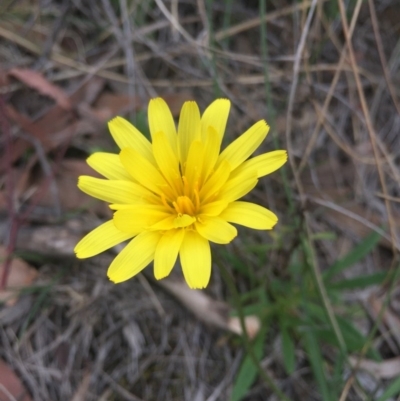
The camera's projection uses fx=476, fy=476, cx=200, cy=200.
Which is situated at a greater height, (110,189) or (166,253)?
(110,189)

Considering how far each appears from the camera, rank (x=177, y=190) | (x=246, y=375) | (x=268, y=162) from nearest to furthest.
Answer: (x=268, y=162) < (x=177, y=190) < (x=246, y=375)

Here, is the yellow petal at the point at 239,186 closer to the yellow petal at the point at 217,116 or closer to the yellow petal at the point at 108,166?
the yellow petal at the point at 217,116

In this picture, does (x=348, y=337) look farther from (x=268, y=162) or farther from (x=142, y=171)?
(x=142, y=171)

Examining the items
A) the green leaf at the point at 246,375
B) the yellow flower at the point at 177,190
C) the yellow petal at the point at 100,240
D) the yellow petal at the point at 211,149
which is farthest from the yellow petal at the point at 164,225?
the green leaf at the point at 246,375

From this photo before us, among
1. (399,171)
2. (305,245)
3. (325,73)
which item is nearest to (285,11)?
(325,73)

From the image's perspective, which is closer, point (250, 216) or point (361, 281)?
point (250, 216)

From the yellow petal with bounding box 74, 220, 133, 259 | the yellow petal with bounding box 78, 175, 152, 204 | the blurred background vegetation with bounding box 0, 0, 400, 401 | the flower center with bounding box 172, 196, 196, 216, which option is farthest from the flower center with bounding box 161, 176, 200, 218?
the blurred background vegetation with bounding box 0, 0, 400, 401

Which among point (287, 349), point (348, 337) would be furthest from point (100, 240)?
point (348, 337)
